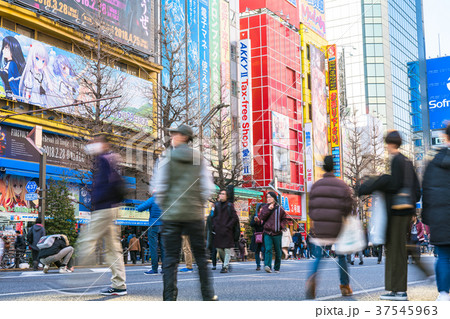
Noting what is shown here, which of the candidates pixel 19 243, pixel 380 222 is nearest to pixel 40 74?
pixel 19 243

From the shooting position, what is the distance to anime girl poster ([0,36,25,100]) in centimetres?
2170

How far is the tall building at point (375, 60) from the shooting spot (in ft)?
258

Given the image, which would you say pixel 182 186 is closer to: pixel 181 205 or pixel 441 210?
pixel 181 205

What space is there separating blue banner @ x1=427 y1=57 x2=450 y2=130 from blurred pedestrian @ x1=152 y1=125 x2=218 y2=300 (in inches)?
873

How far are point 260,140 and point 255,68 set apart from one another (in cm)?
570

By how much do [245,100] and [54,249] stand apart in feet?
93.9

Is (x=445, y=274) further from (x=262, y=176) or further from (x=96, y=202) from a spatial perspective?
(x=262, y=176)

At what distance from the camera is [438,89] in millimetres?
25484

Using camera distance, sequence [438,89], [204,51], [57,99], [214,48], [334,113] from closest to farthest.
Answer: [57,99] < [438,89] < [204,51] < [214,48] < [334,113]

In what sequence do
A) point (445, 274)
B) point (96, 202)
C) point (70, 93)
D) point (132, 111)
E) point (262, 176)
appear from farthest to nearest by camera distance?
point (262, 176) → point (132, 111) → point (70, 93) → point (96, 202) → point (445, 274)

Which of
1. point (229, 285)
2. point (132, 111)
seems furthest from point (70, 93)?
point (229, 285)

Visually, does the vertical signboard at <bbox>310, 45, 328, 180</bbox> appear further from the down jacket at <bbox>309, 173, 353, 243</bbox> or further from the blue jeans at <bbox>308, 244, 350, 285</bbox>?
the down jacket at <bbox>309, 173, 353, 243</bbox>
